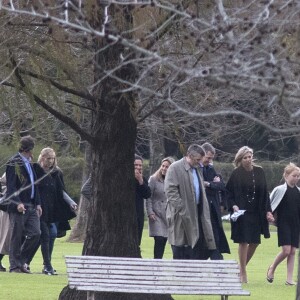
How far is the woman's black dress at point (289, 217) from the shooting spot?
1588 centimetres

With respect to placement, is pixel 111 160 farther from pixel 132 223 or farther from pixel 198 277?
pixel 198 277

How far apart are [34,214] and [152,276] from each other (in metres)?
4.90

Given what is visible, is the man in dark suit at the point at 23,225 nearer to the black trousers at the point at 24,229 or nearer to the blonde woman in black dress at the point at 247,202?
the black trousers at the point at 24,229

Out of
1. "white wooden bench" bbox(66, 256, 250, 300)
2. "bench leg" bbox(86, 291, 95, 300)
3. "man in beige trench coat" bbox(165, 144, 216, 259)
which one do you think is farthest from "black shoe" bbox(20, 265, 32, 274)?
"bench leg" bbox(86, 291, 95, 300)

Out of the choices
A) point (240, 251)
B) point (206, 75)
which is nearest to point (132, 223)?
point (240, 251)

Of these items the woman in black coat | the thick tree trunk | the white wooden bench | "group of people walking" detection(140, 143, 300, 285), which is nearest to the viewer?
the white wooden bench

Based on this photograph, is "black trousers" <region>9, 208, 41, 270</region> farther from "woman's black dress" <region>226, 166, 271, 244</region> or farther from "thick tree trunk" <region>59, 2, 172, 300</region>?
"thick tree trunk" <region>59, 2, 172, 300</region>

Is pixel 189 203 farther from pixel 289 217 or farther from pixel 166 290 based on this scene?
pixel 166 290

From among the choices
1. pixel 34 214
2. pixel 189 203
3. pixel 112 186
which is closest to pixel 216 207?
pixel 189 203

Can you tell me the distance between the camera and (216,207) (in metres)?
15.2

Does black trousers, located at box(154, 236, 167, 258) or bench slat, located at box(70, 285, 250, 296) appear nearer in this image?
bench slat, located at box(70, 285, 250, 296)

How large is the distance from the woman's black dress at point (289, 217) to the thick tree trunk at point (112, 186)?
409cm

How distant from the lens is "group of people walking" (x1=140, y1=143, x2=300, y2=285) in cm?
1427

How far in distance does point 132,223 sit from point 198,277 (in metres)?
1.02
